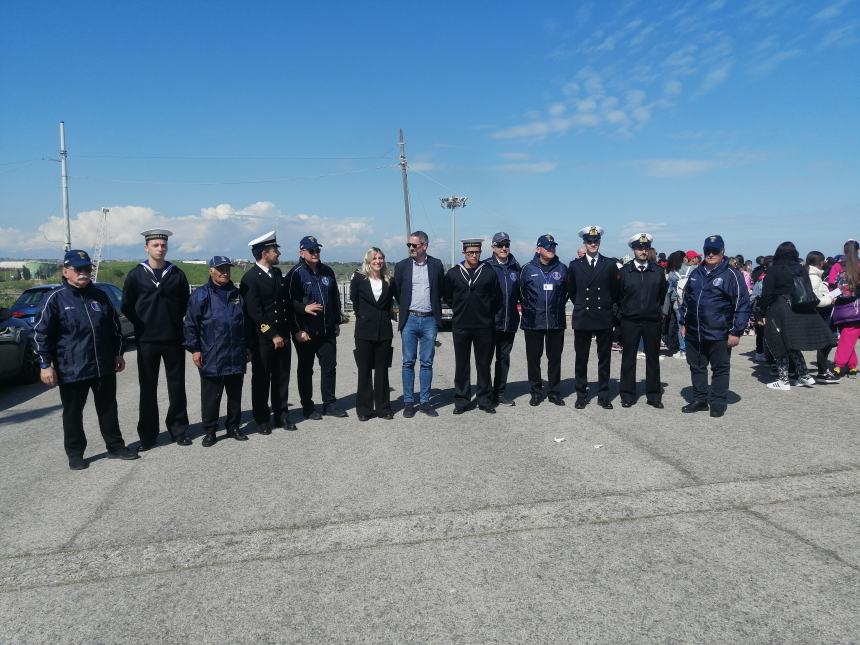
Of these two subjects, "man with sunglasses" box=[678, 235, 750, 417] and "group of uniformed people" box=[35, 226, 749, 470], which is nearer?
"group of uniformed people" box=[35, 226, 749, 470]

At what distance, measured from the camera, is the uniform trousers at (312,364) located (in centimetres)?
711

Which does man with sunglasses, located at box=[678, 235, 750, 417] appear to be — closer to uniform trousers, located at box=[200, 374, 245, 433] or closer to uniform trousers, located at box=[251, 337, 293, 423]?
uniform trousers, located at box=[251, 337, 293, 423]

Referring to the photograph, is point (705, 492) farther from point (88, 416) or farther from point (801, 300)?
point (88, 416)

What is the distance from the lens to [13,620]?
311 cm

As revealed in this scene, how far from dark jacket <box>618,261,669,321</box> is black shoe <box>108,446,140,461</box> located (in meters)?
5.68

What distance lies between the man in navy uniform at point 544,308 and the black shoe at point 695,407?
1.45m

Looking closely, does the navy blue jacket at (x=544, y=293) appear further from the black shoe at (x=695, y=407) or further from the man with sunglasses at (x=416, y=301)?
the black shoe at (x=695, y=407)

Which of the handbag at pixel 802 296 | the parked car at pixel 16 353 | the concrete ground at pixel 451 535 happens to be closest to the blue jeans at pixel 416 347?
the concrete ground at pixel 451 535

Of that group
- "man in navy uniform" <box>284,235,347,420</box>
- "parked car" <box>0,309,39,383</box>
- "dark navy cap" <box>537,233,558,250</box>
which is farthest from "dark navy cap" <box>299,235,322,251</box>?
"parked car" <box>0,309,39,383</box>

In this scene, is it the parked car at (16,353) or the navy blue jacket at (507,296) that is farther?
the parked car at (16,353)

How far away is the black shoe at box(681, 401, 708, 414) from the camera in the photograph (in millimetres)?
7004

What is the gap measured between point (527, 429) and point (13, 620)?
4.65 m

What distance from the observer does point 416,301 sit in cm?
715

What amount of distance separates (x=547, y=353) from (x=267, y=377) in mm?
3391
